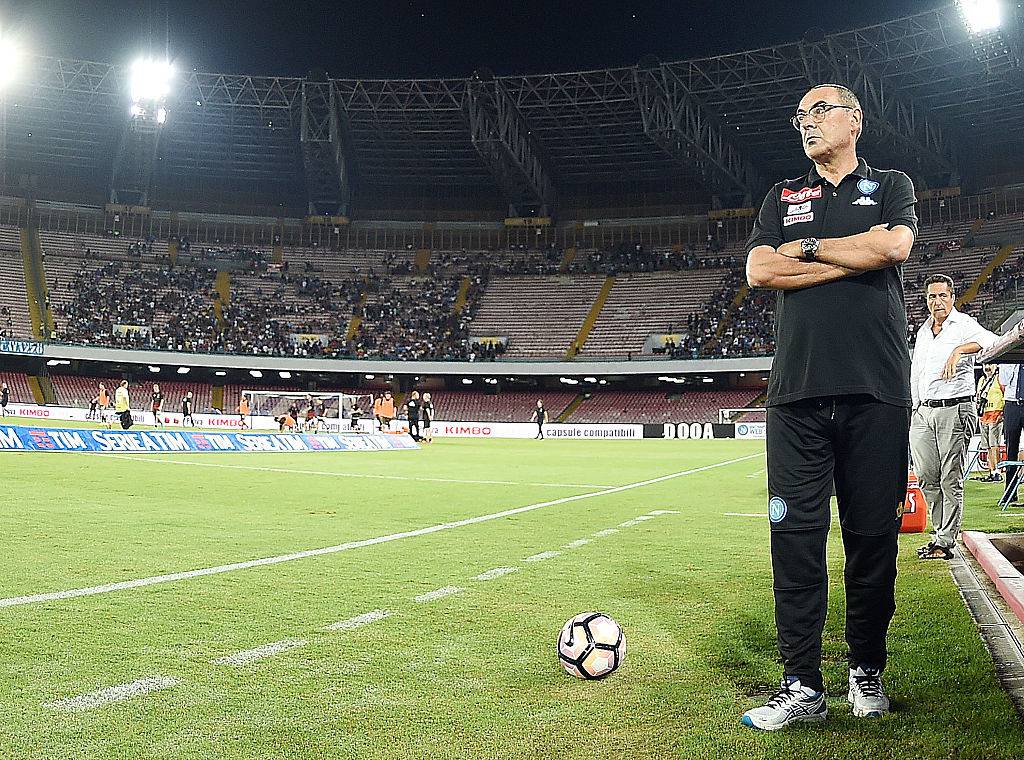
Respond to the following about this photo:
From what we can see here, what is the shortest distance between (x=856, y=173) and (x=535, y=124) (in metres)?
56.4

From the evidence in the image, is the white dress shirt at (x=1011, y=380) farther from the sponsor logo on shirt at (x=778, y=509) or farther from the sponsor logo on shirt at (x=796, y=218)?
the sponsor logo on shirt at (x=778, y=509)

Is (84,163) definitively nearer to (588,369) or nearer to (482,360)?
(482,360)

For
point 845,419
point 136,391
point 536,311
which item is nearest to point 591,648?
point 845,419

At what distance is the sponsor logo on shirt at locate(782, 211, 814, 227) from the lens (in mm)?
3605

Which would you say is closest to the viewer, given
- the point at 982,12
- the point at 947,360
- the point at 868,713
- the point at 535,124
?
the point at 868,713

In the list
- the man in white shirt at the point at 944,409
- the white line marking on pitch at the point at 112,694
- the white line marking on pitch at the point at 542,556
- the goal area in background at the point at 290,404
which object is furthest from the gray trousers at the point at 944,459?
the goal area in background at the point at 290,404

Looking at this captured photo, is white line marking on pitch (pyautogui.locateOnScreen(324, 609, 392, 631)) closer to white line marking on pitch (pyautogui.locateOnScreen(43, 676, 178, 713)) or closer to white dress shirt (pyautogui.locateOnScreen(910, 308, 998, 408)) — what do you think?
white line marking on pitch (pyautogui.locateOnScreen(43, 676, 178, 713))

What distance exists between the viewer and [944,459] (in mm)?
7102

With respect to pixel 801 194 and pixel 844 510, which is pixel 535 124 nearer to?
pixel 801 194

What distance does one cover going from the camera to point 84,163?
209 feet

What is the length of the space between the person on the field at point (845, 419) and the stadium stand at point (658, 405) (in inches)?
2089

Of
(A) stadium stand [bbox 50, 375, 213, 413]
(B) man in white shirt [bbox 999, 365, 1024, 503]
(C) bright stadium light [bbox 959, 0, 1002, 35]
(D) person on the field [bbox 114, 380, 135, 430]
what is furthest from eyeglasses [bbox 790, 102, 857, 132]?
(A) stadium stand [bbox 50, 375, 213, 413]

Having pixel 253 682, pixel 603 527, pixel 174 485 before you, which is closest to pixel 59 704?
pixel 253 682

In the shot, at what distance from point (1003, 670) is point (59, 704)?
356cm
